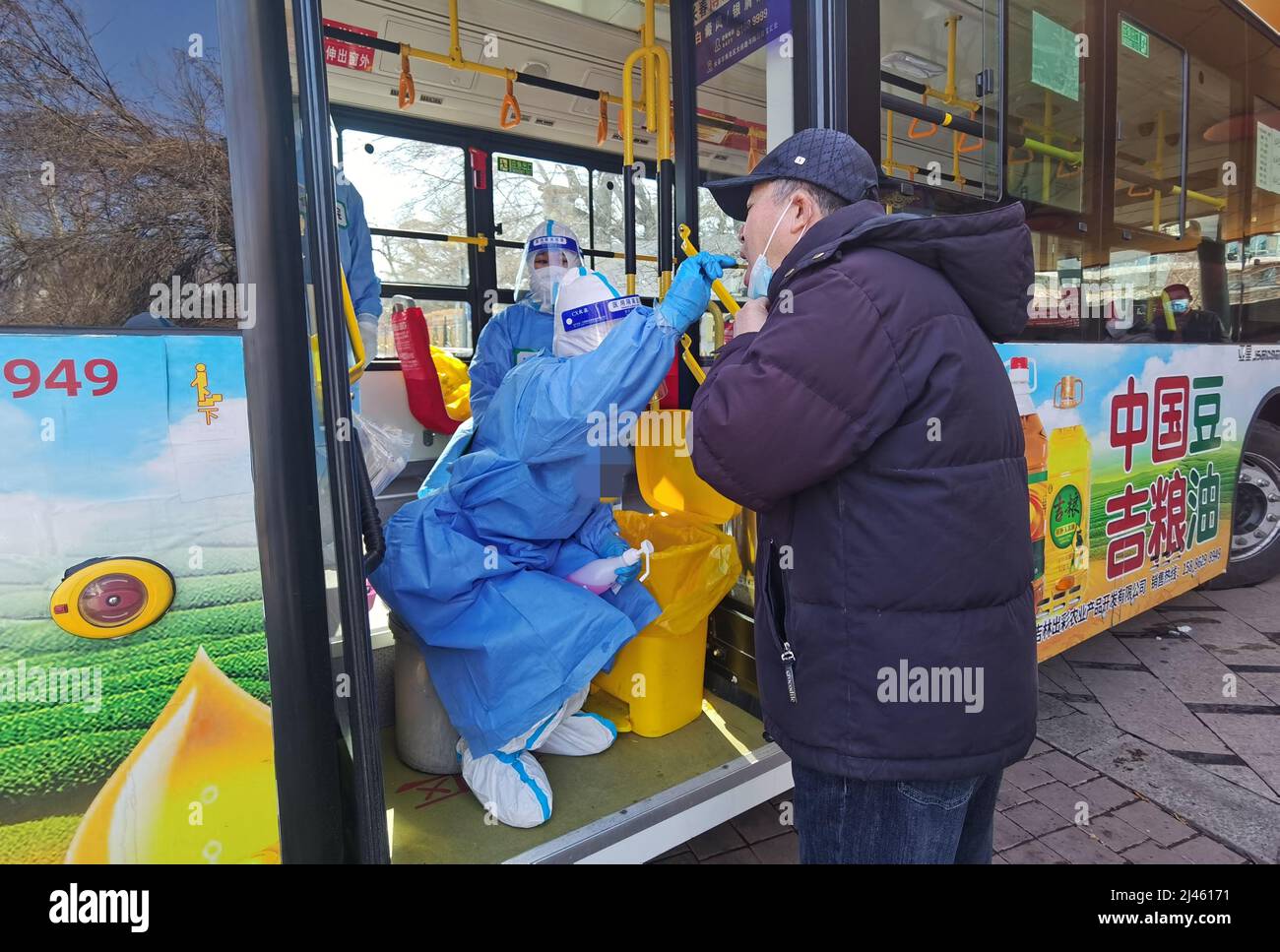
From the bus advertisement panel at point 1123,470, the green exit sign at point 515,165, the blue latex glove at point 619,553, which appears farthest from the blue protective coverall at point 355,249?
the green exit sign at point 515,165

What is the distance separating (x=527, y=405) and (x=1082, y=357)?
7.03ft

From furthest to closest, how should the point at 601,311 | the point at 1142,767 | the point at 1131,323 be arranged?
the point at 1131,323, the point at 1142,767, the point at 601,311

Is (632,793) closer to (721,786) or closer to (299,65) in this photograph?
(721,786)

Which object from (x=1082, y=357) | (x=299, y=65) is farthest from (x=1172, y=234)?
(x=299, y=65)

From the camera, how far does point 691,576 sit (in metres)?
2.32

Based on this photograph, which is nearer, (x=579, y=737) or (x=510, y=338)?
(x=579, y=737)

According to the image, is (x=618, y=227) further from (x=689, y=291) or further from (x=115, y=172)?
(x=115, y=172)

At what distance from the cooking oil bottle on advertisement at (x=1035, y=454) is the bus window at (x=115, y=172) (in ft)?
7.63

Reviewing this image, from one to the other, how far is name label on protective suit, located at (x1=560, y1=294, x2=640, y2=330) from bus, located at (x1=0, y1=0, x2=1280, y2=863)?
0.58 m

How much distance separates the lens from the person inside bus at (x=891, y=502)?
106cm

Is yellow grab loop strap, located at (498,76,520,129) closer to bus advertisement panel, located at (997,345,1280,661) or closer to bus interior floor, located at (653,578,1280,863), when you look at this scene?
bus advertisement panel, located at (997,345,1280,661)

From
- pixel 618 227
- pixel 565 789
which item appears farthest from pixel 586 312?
pixel 618 227

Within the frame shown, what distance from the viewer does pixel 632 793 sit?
204 centimetres

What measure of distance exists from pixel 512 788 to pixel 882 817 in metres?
1.07
